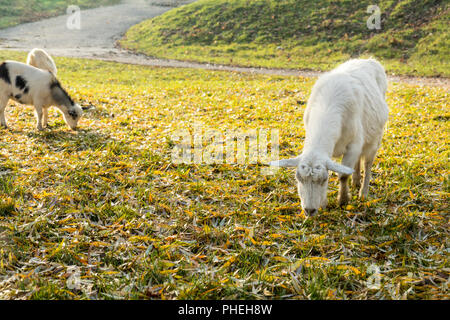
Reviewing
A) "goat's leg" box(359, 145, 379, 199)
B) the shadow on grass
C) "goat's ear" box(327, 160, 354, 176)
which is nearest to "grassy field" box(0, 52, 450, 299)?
the shadow on grass

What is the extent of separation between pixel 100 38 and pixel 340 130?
35.2 meters

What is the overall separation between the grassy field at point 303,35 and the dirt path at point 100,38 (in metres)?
1.48

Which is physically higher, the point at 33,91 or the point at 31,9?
the point at 31,9

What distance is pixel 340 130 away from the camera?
509cm

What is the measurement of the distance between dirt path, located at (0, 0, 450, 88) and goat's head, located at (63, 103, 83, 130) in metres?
14.0

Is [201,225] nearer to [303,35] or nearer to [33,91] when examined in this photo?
[33,91]

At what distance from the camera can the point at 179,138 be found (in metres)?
9.04

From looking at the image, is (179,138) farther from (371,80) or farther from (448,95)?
(448,95)

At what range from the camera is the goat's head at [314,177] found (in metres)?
4.51

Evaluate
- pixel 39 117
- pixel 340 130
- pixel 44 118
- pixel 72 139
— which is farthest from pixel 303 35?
pixel 340 130

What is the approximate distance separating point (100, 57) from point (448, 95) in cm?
2378

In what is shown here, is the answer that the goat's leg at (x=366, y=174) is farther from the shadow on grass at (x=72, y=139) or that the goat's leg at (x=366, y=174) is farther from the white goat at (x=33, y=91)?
the white goat at (x=33, y=91)

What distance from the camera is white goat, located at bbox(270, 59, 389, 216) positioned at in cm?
460
